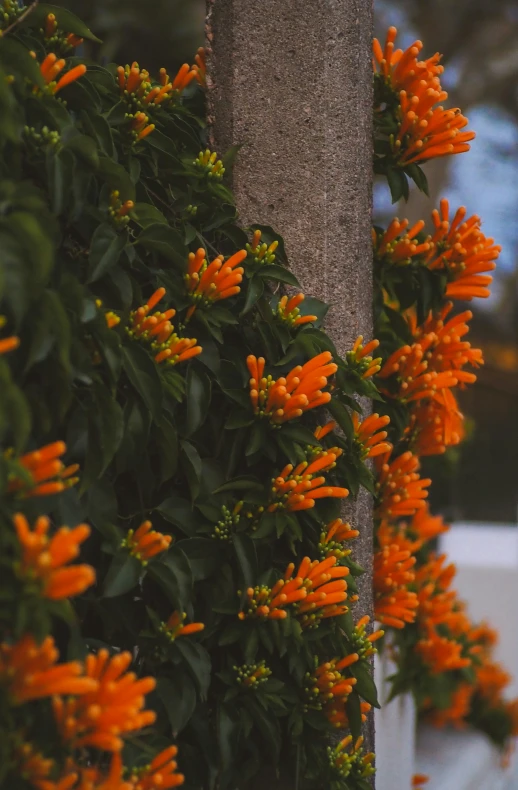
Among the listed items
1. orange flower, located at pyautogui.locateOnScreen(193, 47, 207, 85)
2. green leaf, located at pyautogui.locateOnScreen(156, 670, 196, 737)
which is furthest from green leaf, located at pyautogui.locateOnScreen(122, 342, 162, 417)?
orange flower, located at pyautogui.locateOnScreen(193, 47, 207, 85)

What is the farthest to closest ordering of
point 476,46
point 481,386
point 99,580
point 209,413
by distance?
point 476,46 → point 481,386 → point 209,413 → point 99,580

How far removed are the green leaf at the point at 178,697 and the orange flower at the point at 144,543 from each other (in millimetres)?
237

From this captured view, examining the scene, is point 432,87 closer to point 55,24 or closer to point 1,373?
point 55,24

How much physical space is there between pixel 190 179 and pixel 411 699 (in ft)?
6.50

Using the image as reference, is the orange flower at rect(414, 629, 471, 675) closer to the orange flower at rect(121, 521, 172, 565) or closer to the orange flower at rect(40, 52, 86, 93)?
the orange flower at rect(121, 521, 172, 565)

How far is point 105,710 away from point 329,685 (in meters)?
0.72

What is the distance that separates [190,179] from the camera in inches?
74.5

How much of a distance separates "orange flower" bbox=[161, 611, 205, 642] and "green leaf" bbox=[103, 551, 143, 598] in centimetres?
13

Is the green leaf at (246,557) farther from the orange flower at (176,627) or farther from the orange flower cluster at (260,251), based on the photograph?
the orange flower cluster at (260,251)

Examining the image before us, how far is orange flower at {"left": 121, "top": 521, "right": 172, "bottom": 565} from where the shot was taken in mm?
1527

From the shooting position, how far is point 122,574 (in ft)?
4.94

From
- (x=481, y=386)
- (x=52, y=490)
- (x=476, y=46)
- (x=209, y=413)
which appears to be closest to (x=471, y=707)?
(x=209, y=413)

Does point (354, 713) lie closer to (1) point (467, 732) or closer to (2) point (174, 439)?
(2) point (174, 439)

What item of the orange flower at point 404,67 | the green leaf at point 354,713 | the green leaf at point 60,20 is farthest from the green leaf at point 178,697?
the orange flower at point 404,67
